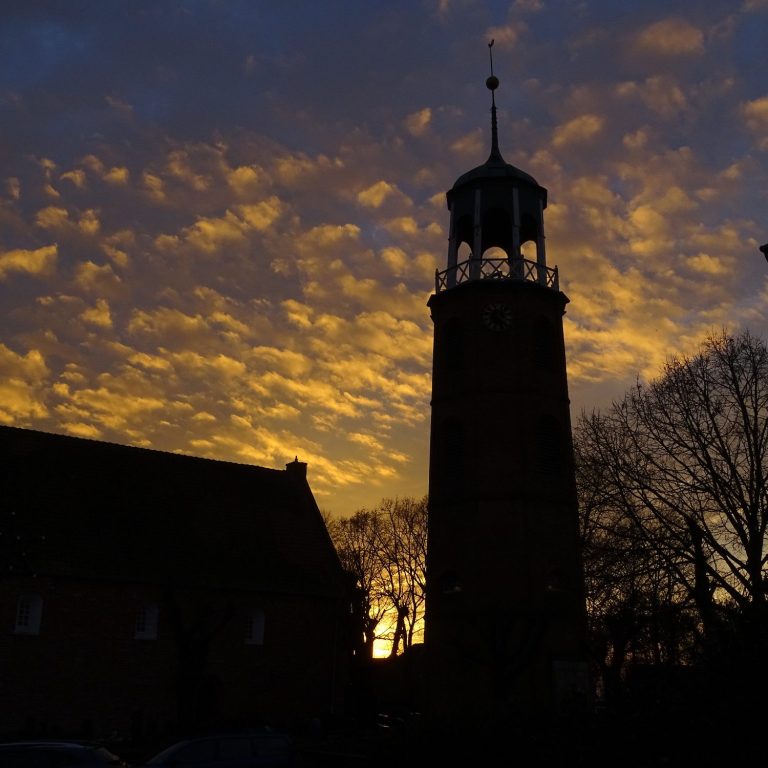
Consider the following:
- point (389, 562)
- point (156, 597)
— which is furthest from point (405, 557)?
point (156, 597)

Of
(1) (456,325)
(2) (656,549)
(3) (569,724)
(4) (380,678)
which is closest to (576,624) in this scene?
(2) (656,549)

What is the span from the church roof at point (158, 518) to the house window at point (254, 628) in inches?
47.6

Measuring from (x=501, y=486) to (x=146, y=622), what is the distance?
47.4 feet

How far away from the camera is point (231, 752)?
17.5m

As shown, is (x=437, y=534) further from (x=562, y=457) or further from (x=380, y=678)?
(x=380, y=678)

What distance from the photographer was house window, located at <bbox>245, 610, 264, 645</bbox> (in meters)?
33.9

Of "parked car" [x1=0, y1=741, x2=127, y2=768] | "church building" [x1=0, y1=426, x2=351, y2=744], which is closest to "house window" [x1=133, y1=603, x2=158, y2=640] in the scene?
"church building" [x1=0, y1=426, x2=351, y2=744]

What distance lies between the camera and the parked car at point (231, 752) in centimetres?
1691

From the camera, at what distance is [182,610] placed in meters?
32.1

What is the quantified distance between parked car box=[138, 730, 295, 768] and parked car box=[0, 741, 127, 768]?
4.68 ft

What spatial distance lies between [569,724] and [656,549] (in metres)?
10.9

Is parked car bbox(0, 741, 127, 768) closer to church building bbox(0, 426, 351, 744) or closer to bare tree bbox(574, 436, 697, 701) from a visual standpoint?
church building bbox(0, 426, 351, 744)

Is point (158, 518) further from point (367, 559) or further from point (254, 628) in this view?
point (367, 559)

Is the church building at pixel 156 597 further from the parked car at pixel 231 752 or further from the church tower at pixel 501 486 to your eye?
the parked car at pixel 231 752
